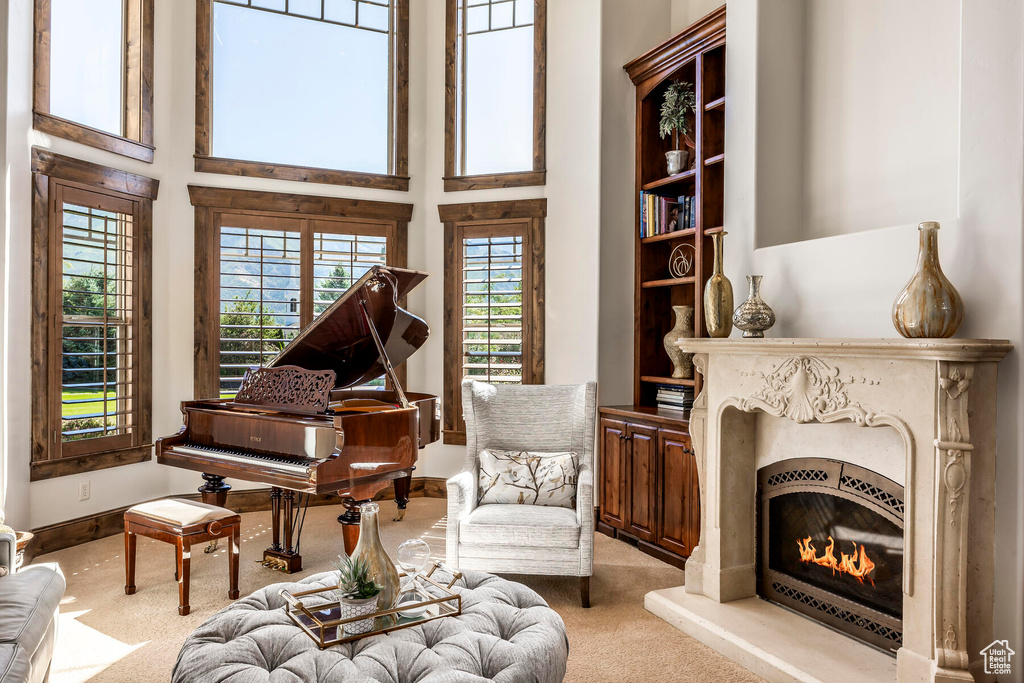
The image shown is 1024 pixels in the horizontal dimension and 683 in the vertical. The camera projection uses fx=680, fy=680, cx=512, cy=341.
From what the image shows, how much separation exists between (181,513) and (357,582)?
1804 mm

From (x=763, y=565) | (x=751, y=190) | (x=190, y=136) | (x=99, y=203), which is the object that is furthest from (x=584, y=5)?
(x=763, y=565)

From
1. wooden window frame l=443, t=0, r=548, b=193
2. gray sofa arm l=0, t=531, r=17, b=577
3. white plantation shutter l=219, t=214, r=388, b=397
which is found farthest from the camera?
wooden window frame l=443, t=0, r=548, b=193

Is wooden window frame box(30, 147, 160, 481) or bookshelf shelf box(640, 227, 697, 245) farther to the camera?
bookshelf shelf box(640, 227, 697, 245)

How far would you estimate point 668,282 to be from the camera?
187 inches

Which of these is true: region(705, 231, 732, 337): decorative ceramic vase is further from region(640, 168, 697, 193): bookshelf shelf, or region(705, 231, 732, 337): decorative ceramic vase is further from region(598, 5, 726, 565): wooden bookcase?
region(640, 168, 697, 193): bookshelf shelf

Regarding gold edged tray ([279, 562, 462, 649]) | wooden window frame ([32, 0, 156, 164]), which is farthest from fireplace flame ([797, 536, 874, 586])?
wooden window frame ([32, 0, 156, 164])

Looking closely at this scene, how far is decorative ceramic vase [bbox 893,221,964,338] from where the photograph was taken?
2506mm

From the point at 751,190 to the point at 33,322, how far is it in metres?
4.31

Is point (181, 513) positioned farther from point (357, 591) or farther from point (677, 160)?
point (677, 160)

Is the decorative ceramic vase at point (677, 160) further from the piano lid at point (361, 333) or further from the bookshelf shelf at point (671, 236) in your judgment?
the piano lid at point (361, 333)

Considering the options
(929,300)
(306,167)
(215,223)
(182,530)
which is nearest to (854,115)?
(929,300)

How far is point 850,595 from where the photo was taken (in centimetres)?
306

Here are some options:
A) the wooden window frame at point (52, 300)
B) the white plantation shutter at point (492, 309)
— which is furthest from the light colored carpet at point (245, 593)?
the white plantation shutter at point (492, 309)

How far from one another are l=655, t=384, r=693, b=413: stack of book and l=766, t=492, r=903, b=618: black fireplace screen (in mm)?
1095
